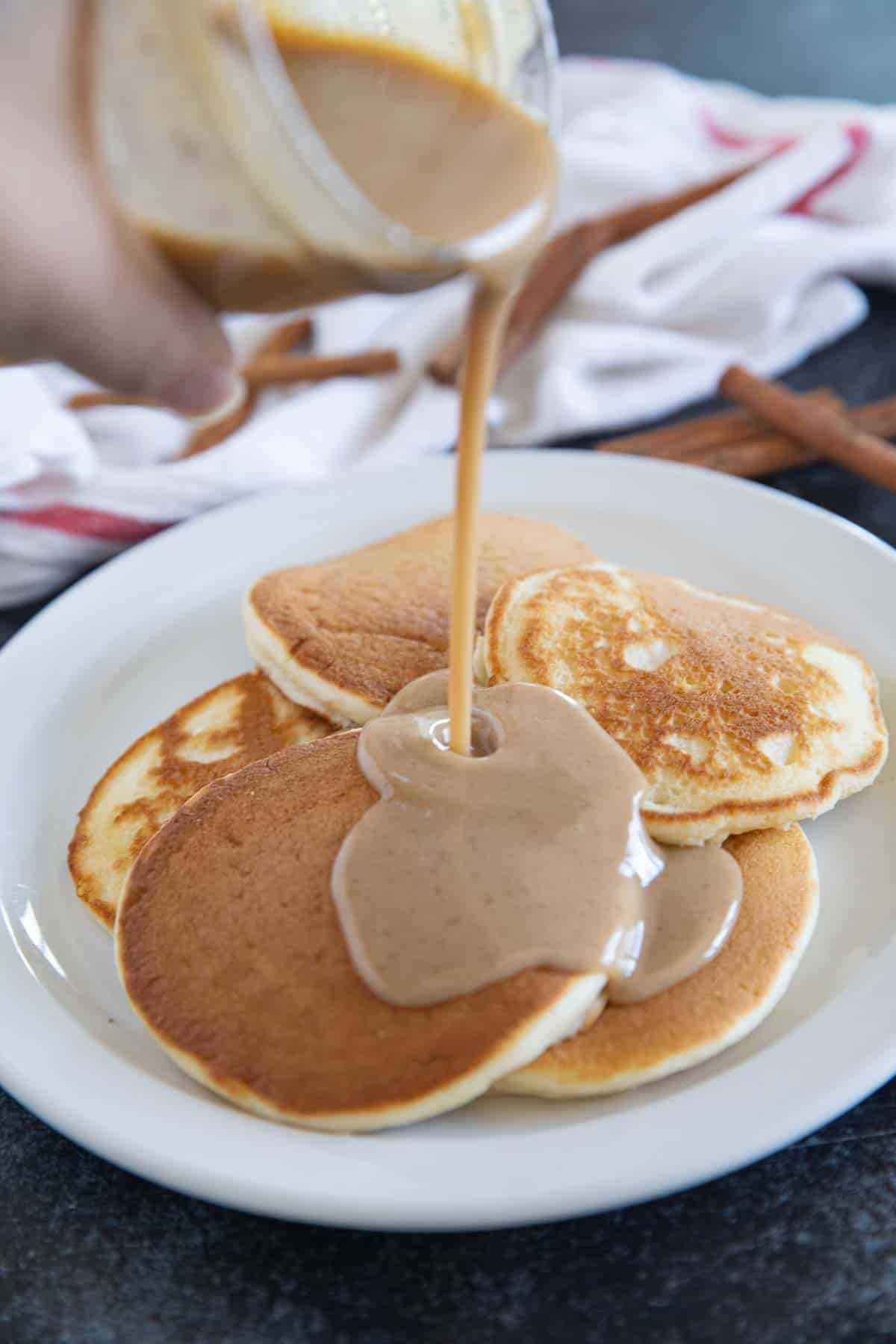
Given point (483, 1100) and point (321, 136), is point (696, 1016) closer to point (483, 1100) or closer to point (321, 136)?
point (483, 1100)

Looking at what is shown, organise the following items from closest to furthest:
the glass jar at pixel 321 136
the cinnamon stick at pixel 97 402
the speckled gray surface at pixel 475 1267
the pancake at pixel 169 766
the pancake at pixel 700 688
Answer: the glass jar at pixel 321 136 < the speckled gray surface at pixel 475 1267 < the pancake at pixel 700 688 < the pancake at pixel 169 766 < the cinnamon stick at pixel 97 402

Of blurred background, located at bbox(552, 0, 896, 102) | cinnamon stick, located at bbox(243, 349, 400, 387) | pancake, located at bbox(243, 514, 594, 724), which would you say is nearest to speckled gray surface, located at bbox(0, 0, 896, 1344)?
pancake, located at bbox(243, 514, 594, 724)

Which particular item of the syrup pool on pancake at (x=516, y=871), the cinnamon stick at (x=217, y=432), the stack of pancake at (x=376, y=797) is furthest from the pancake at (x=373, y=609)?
the cinnamon stick at (x=217, y=432)

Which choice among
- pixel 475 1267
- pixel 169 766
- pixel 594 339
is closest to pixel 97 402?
pixel 594 339

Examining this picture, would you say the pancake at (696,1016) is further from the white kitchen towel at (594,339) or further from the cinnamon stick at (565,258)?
the cinnamon stick at (565,258)

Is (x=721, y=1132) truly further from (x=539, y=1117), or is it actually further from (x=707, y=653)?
(x=707, y=653)

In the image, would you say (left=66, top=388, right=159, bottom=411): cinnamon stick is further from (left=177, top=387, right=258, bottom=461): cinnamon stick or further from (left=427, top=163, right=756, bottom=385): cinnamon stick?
(left=427, top=163, right=756, bottom=385): cinnamon stick
